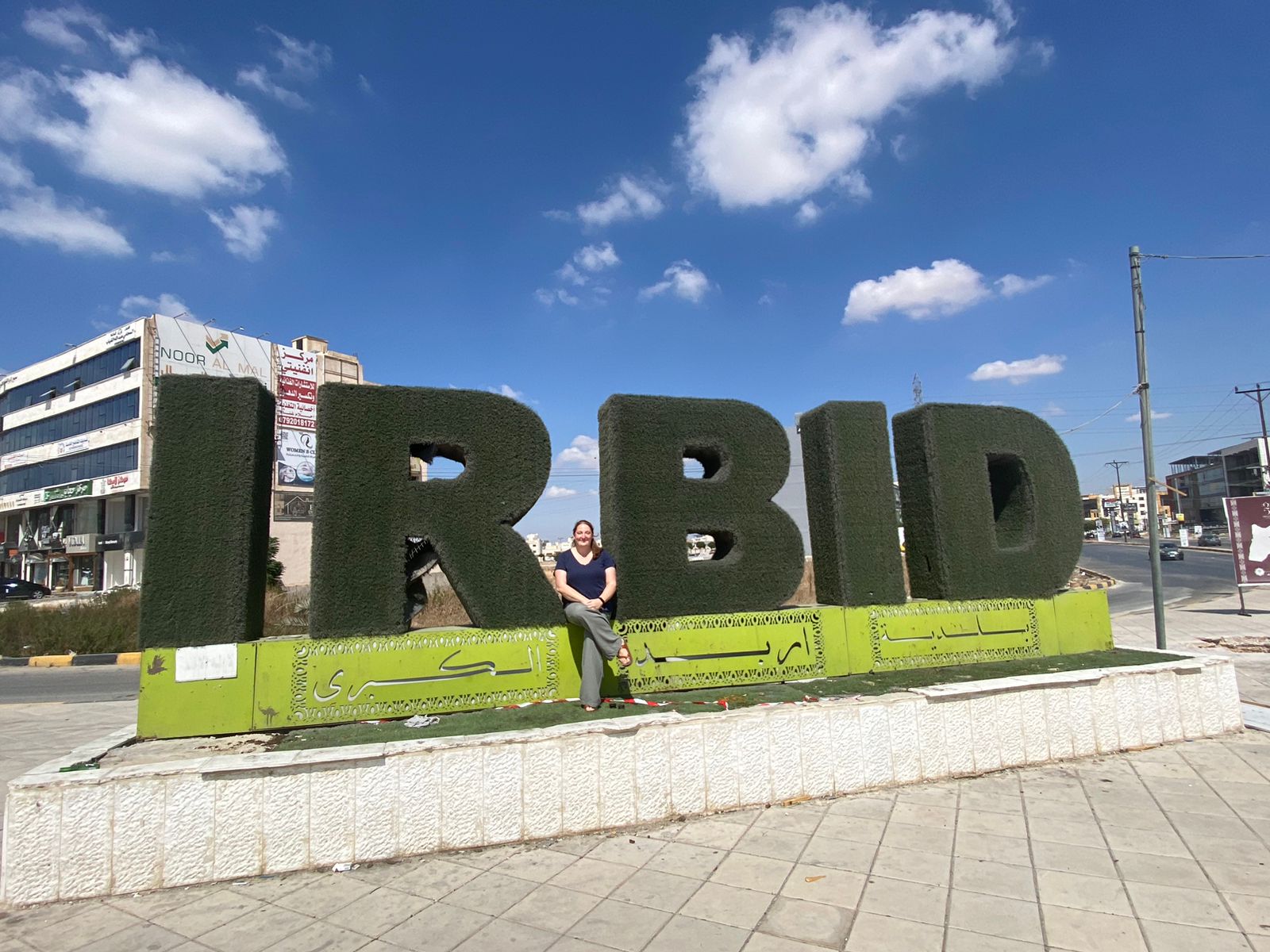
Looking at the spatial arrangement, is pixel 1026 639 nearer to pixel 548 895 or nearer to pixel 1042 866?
pixel 1042 866

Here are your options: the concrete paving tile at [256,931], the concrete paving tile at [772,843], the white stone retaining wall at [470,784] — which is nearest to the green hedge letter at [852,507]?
the white stone retaining wall at [470,784]

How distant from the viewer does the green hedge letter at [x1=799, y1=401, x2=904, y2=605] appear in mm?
7086

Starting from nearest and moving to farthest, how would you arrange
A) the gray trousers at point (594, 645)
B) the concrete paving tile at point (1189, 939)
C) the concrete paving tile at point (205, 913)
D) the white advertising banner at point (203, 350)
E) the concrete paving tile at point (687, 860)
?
the concrete paving tile at point (1189, 939)
the concrete paving tile at point (205, 913)
the concrete paving tile at point (687, 860)
the gray trousers at point (594, 645)
the white advertising banner at point (203, 350)

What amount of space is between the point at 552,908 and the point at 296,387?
35666 mm

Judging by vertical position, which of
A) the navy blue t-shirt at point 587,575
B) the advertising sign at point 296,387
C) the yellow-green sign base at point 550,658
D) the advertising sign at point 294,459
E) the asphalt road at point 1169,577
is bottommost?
the asphalt road at point 1169,577

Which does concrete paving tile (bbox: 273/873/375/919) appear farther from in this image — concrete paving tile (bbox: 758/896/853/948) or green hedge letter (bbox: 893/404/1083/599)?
green hedge letter (bbox: 893/404/1083/599)

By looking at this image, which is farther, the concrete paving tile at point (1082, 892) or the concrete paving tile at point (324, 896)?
the concrete paving tile at point (324, 896)

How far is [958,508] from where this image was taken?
7.52m

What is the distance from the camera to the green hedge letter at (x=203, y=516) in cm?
516

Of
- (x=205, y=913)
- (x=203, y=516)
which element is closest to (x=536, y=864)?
(x=205, y=913)

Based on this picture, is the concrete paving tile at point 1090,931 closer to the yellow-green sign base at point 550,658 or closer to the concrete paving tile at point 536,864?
the concrete paving tile at point 536,864

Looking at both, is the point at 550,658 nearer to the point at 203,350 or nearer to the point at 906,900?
the point at 906,900

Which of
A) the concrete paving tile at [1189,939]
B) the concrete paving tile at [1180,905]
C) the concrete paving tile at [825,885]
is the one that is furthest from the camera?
the concrete paving tile at [825,885]

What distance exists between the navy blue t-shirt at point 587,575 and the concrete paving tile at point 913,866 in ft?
9.45
